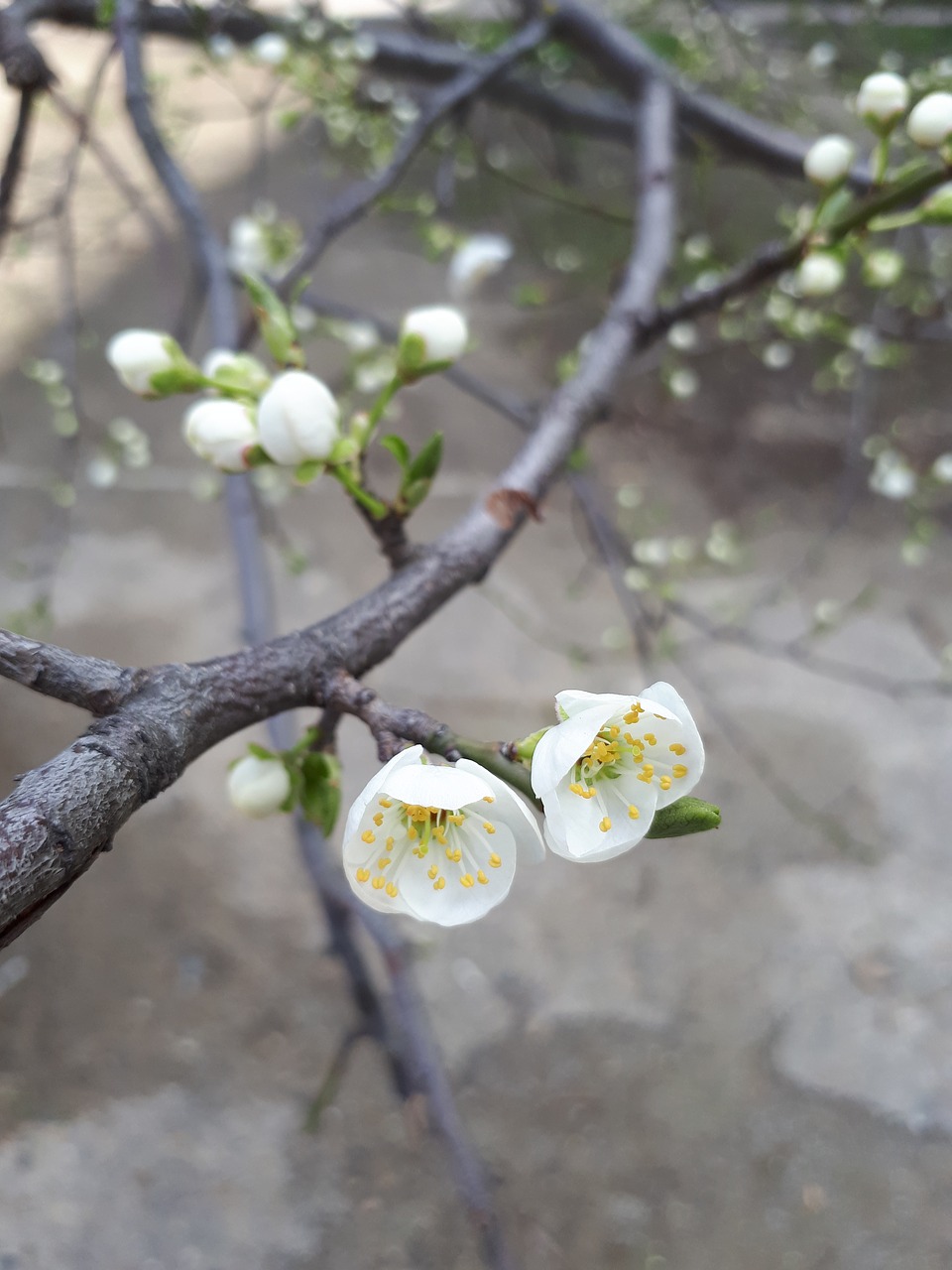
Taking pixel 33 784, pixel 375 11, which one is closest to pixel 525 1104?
pixel 33 784

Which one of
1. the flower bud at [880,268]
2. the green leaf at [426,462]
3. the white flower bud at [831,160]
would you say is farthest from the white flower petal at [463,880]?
the flower bud at [880,268]

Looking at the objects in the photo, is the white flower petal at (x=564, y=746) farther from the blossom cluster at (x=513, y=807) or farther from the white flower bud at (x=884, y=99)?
the white flower bud at (x=884, y=99)

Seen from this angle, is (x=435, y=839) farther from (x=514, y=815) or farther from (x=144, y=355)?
(x=144, y=355)

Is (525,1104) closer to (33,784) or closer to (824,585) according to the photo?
(33,784)

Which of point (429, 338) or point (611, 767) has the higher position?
point (429, 338)

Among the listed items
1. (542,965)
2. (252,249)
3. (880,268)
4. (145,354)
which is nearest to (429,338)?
(145,354)

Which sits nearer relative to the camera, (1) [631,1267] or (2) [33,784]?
(2) [33,784]
